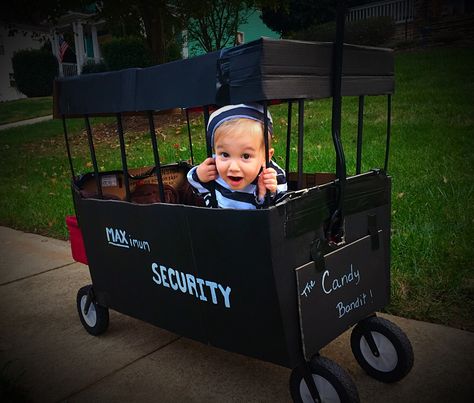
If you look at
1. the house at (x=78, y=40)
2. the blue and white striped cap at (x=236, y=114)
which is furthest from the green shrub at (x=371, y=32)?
the blue and white striped cap at (x=236, y=114)

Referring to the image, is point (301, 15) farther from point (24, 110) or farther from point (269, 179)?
point (269, 179)

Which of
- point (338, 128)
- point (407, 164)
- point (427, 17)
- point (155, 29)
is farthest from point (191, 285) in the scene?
point (427, 17)

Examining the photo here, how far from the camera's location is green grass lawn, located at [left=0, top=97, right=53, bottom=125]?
15.8 metres

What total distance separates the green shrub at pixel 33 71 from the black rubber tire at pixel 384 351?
23.2m

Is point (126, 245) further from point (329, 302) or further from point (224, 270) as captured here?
point (329, 302)

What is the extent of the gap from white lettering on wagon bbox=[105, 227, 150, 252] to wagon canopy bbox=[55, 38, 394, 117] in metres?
0.56

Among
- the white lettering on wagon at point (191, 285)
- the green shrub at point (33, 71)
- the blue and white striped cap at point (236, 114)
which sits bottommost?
the white lettering on wagon at point (191, 285)

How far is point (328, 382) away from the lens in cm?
171

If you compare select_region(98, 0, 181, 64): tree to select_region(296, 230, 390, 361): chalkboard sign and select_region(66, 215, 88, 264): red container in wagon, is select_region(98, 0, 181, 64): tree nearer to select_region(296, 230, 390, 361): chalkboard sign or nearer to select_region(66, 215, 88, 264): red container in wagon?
select_region(66, 215, 88, 264): red container in wagon

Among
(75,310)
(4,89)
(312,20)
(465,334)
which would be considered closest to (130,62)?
(312,20)

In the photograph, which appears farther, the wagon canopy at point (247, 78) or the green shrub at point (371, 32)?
the green shrub at point (371, 32)

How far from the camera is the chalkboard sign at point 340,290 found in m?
1.67

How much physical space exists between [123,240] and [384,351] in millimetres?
1242

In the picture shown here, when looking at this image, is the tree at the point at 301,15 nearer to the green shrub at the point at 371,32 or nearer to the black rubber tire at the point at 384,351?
the green shrub at the point at 371,32
